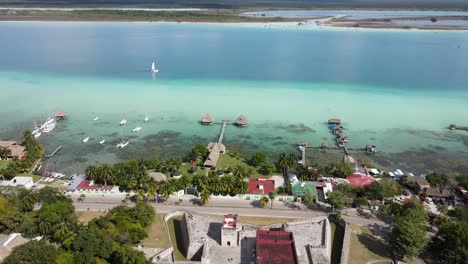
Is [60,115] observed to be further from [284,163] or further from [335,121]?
[335,121]

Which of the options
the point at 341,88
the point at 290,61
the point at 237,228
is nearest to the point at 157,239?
the point at 237,228

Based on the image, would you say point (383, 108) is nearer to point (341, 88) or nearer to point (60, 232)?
point (341, 88)

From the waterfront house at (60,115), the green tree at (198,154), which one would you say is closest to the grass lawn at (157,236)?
the green tree at (198,154)

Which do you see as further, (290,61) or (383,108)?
(290,61)

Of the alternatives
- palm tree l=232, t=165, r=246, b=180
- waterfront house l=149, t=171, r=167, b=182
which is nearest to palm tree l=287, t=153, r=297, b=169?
palm tree l=232, t=165, r=246, b=180

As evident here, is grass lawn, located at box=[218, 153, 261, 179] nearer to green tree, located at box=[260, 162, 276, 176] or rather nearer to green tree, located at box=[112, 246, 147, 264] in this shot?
green tree, located at box=[260, 162, 276, 176]

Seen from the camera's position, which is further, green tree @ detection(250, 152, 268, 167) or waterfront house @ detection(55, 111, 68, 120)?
waterfront house @ detection(55, 111, 68, 120)

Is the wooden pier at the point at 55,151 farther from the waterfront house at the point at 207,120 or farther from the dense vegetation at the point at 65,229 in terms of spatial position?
the waterfront house at the point at 207,120
